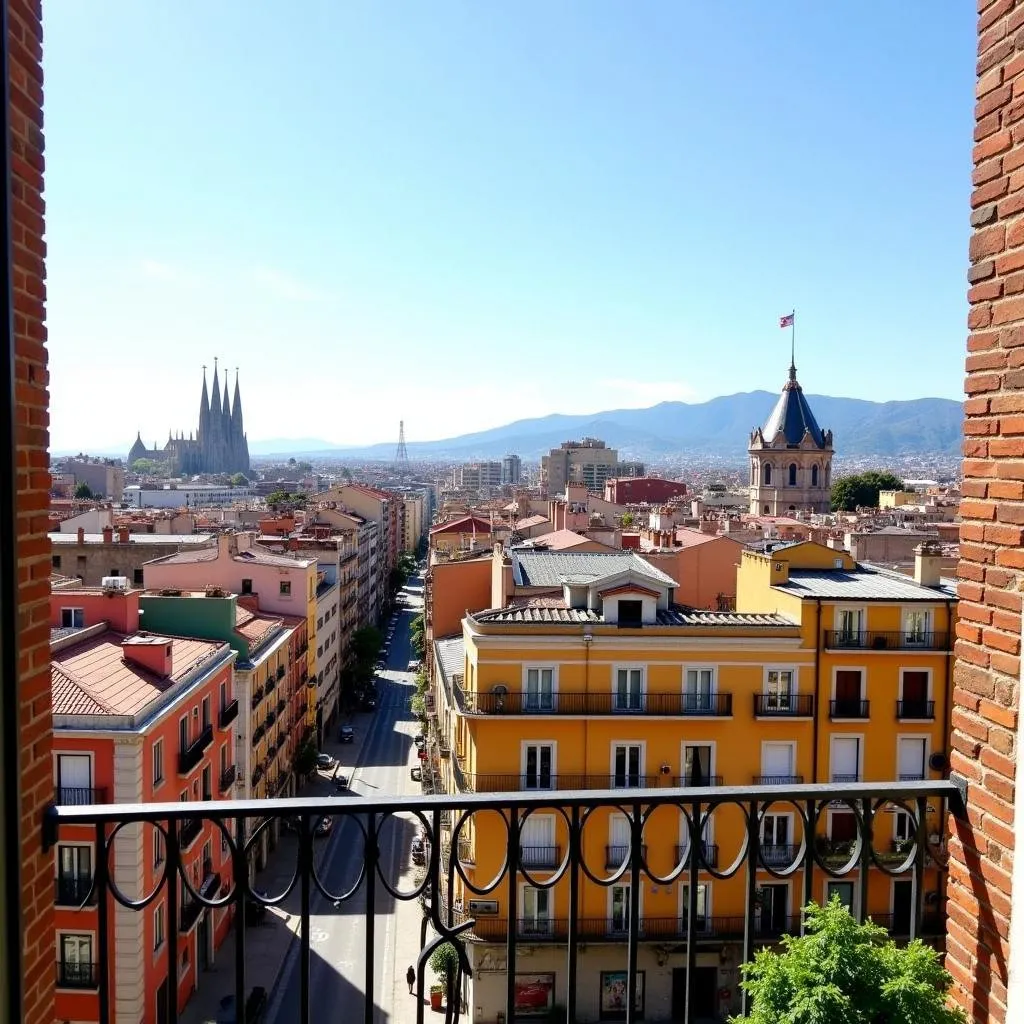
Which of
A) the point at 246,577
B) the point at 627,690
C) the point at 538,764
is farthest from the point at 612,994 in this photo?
the point at 246,577

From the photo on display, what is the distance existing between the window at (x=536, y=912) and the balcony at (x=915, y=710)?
7509 mm

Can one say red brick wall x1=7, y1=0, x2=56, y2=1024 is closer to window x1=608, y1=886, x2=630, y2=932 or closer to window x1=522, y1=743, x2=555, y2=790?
window x1=522, y1=743, x2=555, y2=790

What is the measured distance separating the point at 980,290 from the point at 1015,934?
2195 millimetres

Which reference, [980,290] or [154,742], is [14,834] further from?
[154,742]

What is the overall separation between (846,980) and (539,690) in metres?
13.7

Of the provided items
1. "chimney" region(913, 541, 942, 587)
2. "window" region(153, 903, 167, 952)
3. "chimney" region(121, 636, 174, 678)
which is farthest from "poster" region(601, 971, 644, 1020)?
"chimney" region(913, 541, 942, 587)

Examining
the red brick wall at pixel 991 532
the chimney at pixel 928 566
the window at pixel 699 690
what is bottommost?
the window at pixel 699 690

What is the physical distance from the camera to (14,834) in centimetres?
279

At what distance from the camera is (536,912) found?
54.2ft

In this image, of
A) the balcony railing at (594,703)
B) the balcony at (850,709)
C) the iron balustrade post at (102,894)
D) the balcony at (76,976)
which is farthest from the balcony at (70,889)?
the balcony at (850,709)

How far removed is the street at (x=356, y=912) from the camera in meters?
18.4

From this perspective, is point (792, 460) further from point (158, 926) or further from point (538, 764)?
point (158, 926)

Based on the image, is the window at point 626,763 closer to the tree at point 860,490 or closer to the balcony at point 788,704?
the balcony at point 788,704

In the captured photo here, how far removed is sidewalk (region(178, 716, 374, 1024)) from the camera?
56.7 ft
